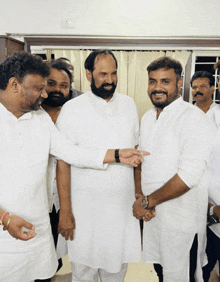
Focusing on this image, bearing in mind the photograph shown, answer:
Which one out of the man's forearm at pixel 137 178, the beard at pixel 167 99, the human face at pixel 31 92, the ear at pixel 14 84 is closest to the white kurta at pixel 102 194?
the man's forearm at pixel 137 178

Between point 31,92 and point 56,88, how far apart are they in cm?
83

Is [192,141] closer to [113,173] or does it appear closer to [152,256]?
[113,173]

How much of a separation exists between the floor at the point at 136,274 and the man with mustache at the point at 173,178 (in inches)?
29.5

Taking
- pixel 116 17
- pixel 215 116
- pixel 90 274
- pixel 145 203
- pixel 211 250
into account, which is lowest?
pixel 90 274

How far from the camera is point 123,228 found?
1629 mm

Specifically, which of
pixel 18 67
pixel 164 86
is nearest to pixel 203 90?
pixel 164 86

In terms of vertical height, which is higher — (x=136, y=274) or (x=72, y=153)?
(x=72, y=153)

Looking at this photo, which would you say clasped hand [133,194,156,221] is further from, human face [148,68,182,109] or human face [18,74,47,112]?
human face [18,74,47,112]

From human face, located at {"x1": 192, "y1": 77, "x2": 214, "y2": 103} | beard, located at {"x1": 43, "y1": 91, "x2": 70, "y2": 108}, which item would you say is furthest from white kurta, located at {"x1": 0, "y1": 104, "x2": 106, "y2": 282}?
human face, located at {"x1": 192, "y1": 77, "x2": 214, "y2": 103}

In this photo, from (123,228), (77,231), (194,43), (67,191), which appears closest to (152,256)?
(123,228)

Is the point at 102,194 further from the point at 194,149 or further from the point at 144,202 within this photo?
the point at 194,149

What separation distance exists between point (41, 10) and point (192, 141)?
3.36 m

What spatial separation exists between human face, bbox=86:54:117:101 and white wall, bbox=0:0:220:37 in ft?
7.61

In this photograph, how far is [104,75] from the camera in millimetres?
1648
